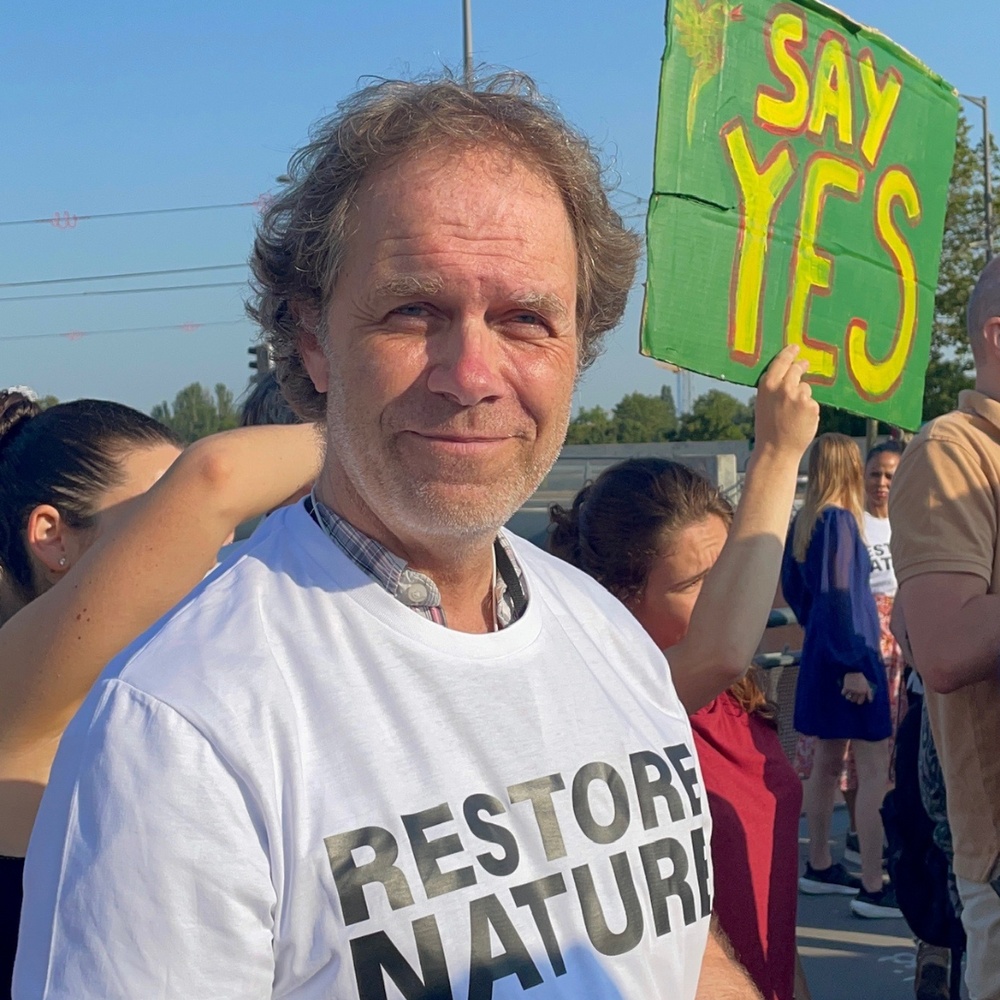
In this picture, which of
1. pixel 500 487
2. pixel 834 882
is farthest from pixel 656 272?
pixel 834 882

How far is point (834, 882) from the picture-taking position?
5641 millimetres

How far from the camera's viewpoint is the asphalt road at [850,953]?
4500 mm

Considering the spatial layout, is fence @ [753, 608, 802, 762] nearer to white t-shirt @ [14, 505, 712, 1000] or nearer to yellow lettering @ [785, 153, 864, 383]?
yellow lettering @ [785, 153, 864, 383]

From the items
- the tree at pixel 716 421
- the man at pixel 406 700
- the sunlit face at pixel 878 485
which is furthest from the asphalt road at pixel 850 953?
the tree at pixel 716 421

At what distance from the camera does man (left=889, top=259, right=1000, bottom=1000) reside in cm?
250

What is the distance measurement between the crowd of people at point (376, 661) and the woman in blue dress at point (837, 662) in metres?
3.45

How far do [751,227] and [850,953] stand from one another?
136 inches

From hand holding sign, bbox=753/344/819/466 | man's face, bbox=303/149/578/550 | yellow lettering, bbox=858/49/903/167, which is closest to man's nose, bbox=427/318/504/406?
man's face, bbox=303/149/578/550

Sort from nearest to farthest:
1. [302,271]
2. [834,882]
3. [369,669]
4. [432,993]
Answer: [432,993] < [369,669] < [302,271] < [834,882]

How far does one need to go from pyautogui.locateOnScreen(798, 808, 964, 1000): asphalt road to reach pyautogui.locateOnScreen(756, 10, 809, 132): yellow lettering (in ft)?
10.9

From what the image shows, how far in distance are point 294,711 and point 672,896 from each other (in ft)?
1.87

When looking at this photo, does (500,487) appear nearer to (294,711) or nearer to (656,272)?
(294,711)

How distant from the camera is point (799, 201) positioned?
2.68 m

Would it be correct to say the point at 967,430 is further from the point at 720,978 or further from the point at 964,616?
the point at 720,978
